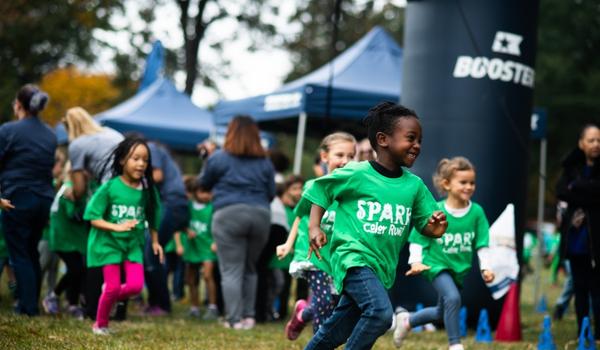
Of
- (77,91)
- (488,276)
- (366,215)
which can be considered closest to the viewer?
(366,215)

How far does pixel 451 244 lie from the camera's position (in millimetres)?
6676

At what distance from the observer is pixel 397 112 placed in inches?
190

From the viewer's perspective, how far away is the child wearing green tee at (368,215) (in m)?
4.70

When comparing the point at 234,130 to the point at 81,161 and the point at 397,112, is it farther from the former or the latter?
the point at 397,112

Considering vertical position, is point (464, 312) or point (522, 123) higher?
point (522, 123)

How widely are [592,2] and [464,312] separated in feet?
103

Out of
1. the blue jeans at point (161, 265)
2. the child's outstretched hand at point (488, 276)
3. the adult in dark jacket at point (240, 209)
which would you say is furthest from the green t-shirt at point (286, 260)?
the child's outstretched hand at point (488, 276)

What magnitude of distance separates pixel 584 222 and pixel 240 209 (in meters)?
3.10

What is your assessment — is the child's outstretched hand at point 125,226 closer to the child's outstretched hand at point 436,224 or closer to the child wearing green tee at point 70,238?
the child wearing green tee at point 70,238

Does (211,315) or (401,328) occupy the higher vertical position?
(401,328)

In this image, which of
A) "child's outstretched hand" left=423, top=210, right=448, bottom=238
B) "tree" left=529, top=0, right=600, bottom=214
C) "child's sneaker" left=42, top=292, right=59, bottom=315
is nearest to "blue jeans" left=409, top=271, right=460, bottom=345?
"child's outstretched hand" left=423, top=210, right=448, bottom=238

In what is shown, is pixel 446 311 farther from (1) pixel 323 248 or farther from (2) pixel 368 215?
(2) pixel 368 215

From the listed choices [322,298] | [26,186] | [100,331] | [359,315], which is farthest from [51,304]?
[359,315]

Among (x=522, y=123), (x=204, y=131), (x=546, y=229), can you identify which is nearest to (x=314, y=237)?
(x=522, y=123)
